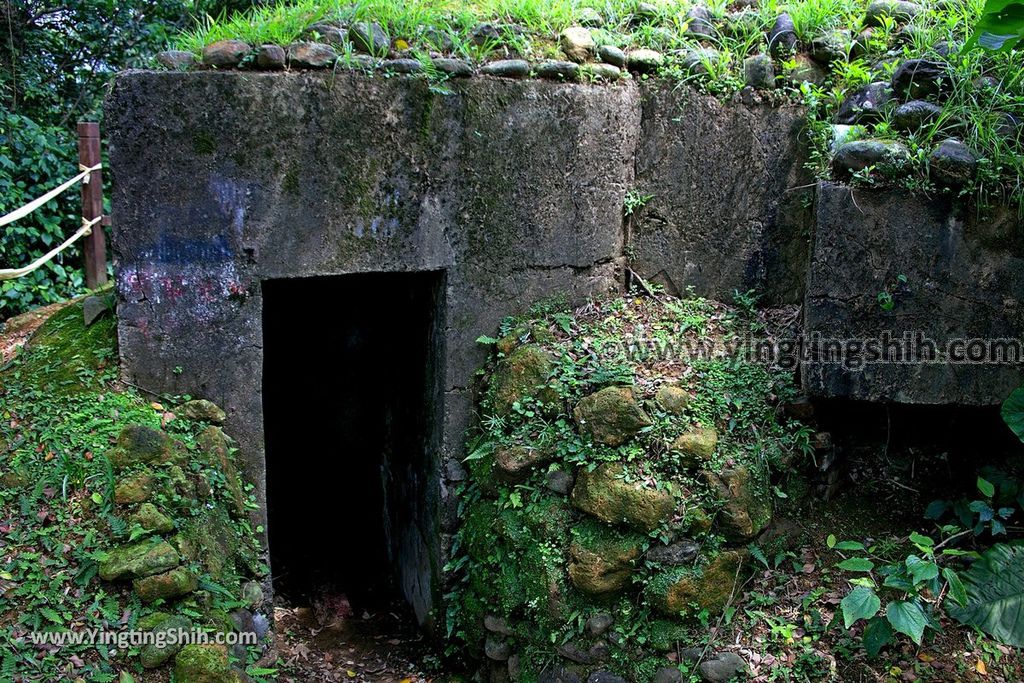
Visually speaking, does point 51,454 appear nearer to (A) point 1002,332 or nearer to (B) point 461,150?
(B) point 461,150

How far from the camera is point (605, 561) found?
3.72 m

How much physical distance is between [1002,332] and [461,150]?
2.86 meters

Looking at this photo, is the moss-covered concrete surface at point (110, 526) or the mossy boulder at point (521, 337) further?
the mossy boulder at point (521, 337)

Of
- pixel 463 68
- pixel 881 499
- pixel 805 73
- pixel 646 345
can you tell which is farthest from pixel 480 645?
pixel 805 73

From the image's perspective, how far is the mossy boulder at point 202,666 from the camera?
10.7ft

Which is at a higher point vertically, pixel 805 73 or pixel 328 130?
pixel 805 73

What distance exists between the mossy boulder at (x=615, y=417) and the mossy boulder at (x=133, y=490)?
6.78 feet

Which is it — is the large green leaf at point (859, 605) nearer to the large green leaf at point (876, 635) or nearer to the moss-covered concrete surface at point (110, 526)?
the large green leaf at point (876, 635)

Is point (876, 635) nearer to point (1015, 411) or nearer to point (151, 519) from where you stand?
point (1015, 411)

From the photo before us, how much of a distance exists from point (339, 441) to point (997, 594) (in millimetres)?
4570

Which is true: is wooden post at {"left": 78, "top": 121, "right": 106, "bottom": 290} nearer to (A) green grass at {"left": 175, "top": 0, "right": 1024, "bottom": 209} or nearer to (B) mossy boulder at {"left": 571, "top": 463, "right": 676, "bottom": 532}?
(A) green grass at {"left": 175, "top": 0, "right": 1024, "bottom": 209}

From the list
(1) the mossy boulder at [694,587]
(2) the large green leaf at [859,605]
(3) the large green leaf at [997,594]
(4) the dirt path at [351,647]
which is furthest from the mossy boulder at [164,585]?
(3) the large green leaf at [997,594]

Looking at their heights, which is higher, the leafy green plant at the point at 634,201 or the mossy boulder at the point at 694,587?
the leafy green plant at the point at 634,201

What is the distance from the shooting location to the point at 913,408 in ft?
14.0
